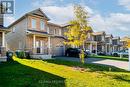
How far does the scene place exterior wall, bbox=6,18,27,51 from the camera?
110 feet

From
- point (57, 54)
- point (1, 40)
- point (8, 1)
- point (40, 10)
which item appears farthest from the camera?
point (57, 54)

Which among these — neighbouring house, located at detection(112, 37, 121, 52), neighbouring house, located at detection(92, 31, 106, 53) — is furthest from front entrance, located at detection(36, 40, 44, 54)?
neighbouring house, located at detection(112, 37, 121, 52)

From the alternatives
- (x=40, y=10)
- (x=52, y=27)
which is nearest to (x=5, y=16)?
(x=40, y=10)

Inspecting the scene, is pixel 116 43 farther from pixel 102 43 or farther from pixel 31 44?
pixel 31 44

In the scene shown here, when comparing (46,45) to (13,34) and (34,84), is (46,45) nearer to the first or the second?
(13,34)

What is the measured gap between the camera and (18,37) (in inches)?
1390

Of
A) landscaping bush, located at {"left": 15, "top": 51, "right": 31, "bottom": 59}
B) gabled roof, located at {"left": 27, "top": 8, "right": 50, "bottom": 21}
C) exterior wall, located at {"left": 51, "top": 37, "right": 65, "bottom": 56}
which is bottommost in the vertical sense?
landscaping bush, located at {"left": 15, "top": 51, "right": 31, "bottom": 59}

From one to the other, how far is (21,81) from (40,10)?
23.3 metres

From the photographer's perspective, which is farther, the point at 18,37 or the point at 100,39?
the point at 100,39

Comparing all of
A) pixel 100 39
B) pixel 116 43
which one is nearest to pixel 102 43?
pixel 100 39

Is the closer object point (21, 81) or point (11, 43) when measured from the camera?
point (21, 81)

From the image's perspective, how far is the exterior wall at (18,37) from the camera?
33.5 metres

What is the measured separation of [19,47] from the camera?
3497cm

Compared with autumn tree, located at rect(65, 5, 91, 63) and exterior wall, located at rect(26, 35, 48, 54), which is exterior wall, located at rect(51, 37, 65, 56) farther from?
autumn tree, located at rect(65, 5, 91, 63)
